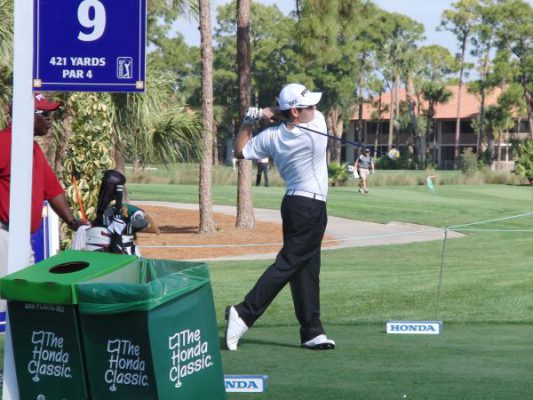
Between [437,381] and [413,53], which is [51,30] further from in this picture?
[413,53]

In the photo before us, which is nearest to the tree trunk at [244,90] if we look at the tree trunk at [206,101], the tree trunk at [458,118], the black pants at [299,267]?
the tree trunk at [206,101]

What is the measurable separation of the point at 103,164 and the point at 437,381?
36.2 feet

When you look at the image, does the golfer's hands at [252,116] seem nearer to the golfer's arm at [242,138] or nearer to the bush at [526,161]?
the golfer's arm at [242,138]

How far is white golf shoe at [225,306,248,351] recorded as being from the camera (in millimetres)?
7273

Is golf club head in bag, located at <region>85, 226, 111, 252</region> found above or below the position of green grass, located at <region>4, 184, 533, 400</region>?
above

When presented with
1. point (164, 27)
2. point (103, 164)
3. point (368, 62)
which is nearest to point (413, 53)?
point (368, 62)

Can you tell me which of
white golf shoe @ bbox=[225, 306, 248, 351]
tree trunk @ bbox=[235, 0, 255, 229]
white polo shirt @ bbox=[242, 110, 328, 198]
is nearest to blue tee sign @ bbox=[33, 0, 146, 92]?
white polo shirt @ bbox=[242, 110, 328, 198]

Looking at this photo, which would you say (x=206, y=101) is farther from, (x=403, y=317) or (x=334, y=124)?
(x=334, y=124)

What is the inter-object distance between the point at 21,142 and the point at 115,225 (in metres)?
3.29

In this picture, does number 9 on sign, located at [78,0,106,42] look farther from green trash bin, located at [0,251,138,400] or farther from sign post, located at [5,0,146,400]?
green trash bin, located at [0,251,138,400]

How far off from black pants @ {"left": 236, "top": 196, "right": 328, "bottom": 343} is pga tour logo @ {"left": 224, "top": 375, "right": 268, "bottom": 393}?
1720 mm

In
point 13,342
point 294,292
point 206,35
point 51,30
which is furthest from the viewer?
point 206,35

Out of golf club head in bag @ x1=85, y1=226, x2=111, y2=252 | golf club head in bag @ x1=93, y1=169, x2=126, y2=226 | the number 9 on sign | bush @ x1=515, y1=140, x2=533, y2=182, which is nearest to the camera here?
the number 9 on sign

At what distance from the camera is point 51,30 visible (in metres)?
4.78
